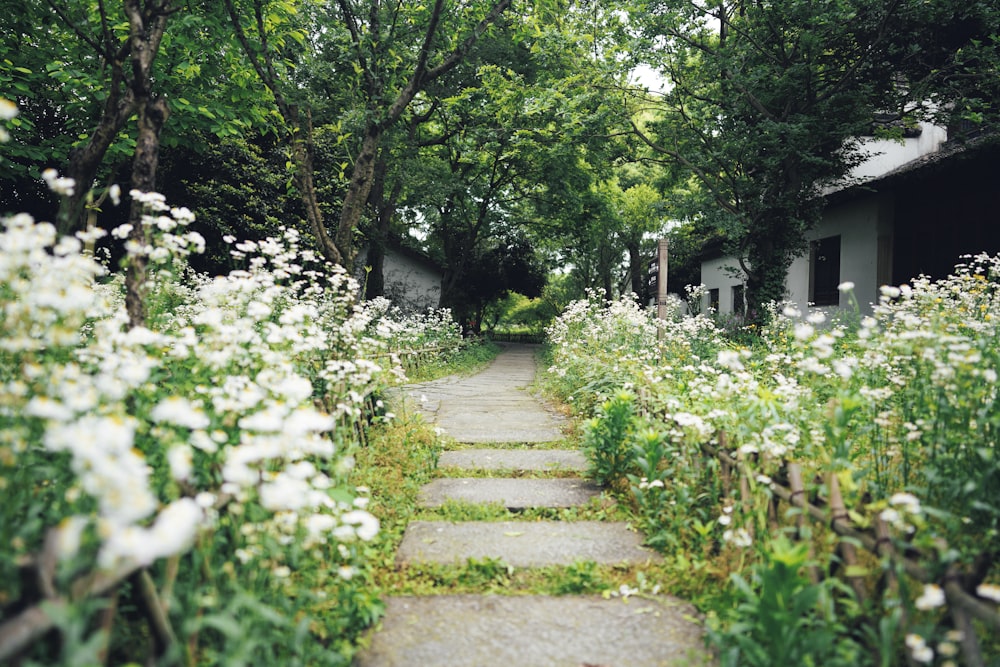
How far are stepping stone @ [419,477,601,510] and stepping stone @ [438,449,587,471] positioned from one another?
0.93 feet

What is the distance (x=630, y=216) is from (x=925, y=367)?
2443 centimetres

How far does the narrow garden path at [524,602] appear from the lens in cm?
220

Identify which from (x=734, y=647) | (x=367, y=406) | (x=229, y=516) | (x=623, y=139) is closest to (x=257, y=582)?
(x=229, y=516)

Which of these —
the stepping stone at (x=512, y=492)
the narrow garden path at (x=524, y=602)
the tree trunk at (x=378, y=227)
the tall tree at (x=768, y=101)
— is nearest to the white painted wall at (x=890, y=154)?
the tall tree at (x=768, y=101)

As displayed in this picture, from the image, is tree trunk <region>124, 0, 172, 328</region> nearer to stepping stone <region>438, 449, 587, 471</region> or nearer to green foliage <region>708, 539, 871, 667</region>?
stepping stone <region>438, 449, 587, 471</region>

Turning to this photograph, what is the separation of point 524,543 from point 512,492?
2.58 feet

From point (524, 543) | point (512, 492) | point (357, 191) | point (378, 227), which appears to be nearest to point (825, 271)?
point (378, 227)

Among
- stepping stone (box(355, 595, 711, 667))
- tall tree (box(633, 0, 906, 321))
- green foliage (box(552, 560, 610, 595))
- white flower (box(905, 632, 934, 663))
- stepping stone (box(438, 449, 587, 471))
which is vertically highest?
tall tree (box(633, 0, 906, 321))

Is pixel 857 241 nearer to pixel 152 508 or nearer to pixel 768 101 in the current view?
pixel 768 101

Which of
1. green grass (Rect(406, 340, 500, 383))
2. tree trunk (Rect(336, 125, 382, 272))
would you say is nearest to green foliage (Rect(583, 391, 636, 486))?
tree trunk (Rect(336, 125, 382, 272))

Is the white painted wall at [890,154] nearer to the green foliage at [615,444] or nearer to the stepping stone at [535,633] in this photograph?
the green foliage at [615,444]

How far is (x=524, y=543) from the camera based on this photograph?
10.2 ft

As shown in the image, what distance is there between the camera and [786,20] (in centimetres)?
1083

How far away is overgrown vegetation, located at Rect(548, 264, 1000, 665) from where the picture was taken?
190 cm
